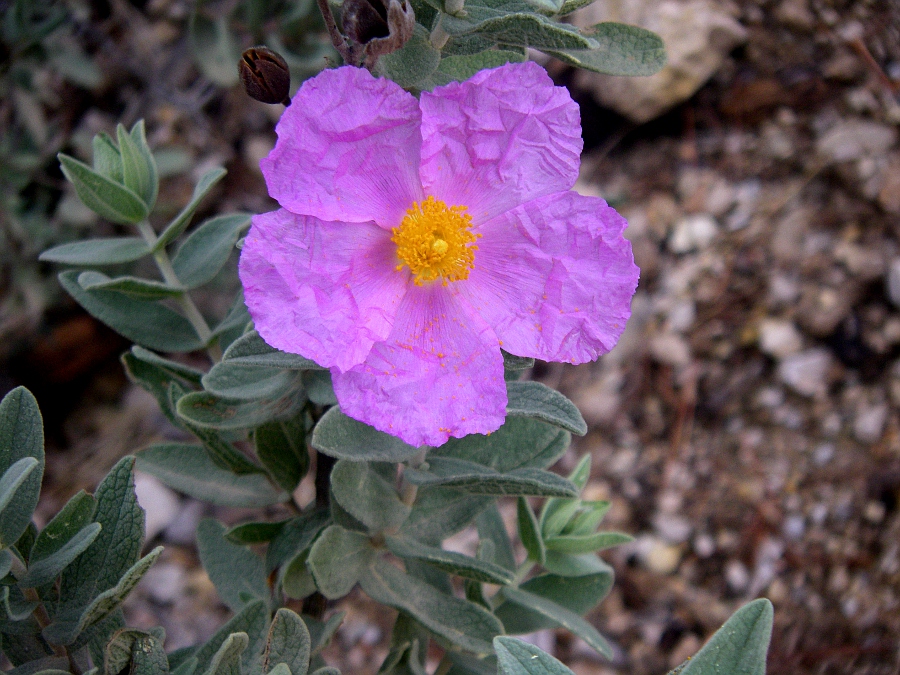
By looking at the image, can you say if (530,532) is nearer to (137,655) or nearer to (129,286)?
(137,655)

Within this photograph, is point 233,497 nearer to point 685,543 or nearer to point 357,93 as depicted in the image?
point 357,93

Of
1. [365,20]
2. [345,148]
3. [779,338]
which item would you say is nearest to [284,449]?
[345,148]

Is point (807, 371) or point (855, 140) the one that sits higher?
point (855, 140)

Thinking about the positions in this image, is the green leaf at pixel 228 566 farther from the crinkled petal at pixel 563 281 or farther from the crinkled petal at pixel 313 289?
the crinkled petal at pixel 563 281

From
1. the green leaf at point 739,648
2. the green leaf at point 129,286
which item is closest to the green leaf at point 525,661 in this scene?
the green leaf at point 739,648

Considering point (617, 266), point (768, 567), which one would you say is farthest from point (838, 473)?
point (617, 266)

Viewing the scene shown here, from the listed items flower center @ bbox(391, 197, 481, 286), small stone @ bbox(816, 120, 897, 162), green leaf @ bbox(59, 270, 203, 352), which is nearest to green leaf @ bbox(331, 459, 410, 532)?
flower center @ bbox(391, 197, 481, 286)

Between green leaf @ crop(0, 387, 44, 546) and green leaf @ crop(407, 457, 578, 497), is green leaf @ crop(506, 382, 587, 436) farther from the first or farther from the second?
green leaf @ crop(0, 387, 44, 546)
